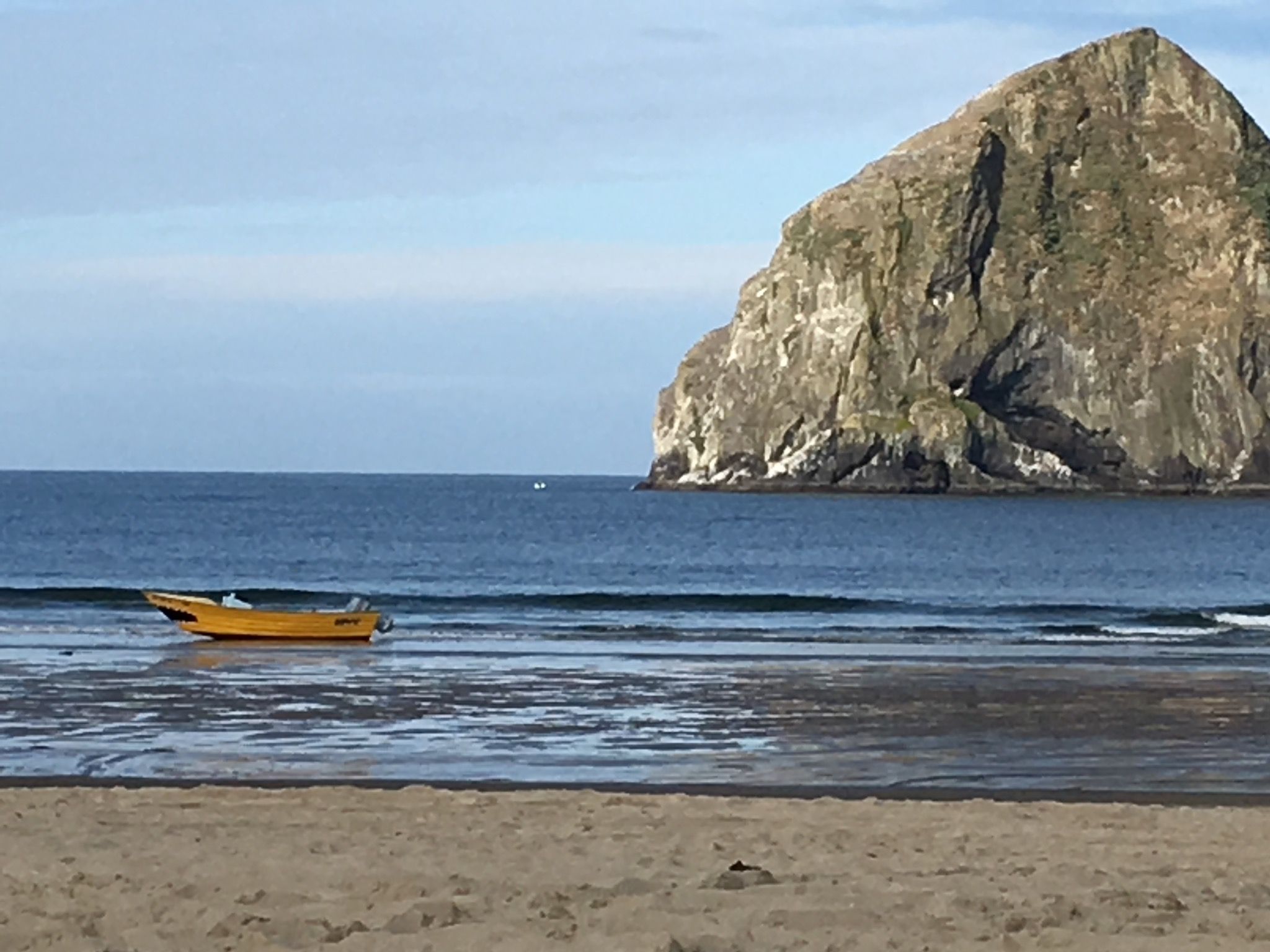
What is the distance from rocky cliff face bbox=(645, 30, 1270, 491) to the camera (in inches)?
7023

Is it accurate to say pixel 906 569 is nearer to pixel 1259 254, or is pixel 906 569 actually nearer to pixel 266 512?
pixel 266 512

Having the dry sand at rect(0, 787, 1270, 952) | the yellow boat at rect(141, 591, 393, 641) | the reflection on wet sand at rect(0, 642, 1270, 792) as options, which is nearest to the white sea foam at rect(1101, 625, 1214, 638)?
the reflection on wet sand at rect(0, 642, 1270, 792)

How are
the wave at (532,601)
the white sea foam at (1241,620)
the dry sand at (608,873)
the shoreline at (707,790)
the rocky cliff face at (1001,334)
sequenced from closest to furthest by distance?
the dry sand at (608,873) < the shoreline at (707,790) < the white sea foam at (1241,620) < the wave at (532,601) < the rocky cliff face at (1001,334)

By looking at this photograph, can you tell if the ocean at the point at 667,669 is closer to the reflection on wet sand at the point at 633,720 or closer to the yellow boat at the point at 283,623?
the reflection on wet sand at the point at 633,720

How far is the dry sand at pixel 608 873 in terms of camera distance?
10023mm

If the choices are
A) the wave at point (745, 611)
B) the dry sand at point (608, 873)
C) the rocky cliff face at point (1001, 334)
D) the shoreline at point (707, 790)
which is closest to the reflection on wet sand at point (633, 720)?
the shoreline at point (707, 790)

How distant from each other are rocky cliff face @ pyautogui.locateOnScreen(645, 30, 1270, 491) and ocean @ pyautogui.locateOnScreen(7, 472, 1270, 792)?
286 ft

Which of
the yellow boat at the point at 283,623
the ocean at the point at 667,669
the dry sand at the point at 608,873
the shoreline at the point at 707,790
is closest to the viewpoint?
the dry sand at the point at 608,873

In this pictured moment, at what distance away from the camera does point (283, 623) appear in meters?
37.6

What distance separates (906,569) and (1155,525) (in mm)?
49502

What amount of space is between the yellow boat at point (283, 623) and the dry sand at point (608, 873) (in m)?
20.7

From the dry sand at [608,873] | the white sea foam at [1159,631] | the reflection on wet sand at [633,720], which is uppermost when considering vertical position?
the dry sand at [608,873]

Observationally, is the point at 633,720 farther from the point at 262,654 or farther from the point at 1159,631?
the point at 1159,631

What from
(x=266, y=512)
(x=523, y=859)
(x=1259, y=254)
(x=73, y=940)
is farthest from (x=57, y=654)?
(x=1259, y=254)
